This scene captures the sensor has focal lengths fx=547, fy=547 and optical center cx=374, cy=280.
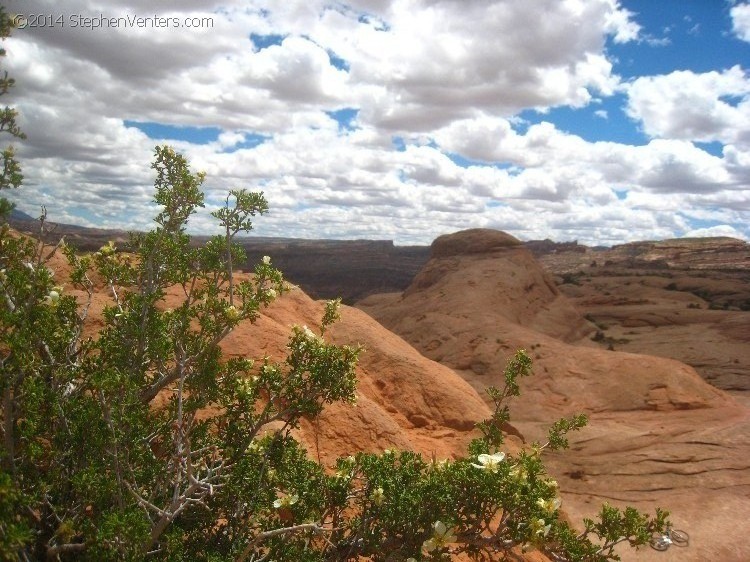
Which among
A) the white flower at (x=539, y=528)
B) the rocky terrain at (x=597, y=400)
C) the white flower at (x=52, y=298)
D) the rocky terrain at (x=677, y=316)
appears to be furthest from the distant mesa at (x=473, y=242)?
the white flower at (x=52, y=298)

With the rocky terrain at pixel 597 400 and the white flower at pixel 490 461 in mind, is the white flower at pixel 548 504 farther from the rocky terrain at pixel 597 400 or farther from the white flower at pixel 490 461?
Answer: the rocky terrain at pixel 597 400

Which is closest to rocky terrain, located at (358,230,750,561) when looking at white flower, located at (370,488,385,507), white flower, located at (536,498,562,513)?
white flower, located at (536,498,562,513)

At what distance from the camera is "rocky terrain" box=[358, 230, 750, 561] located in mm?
12172

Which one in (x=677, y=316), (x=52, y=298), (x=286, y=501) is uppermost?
(x=52, y=298)

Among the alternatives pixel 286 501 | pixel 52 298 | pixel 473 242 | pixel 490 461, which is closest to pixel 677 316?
pixel 473 242

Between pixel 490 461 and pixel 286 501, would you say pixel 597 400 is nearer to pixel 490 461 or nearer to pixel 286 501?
pixel 490 461

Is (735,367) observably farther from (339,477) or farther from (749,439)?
(339,477)

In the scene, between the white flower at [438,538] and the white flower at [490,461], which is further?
the white flower at [490,461]

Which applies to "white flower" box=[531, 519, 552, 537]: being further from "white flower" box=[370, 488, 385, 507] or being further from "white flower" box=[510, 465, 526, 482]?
"white flower" box=[370, 488, 385, 507]

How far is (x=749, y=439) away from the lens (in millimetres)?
13750

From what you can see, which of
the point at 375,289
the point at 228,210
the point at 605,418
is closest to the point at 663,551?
the point at 605,418

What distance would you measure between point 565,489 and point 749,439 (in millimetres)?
5017

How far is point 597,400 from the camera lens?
724 inches

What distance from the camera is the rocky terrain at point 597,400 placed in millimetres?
12172
